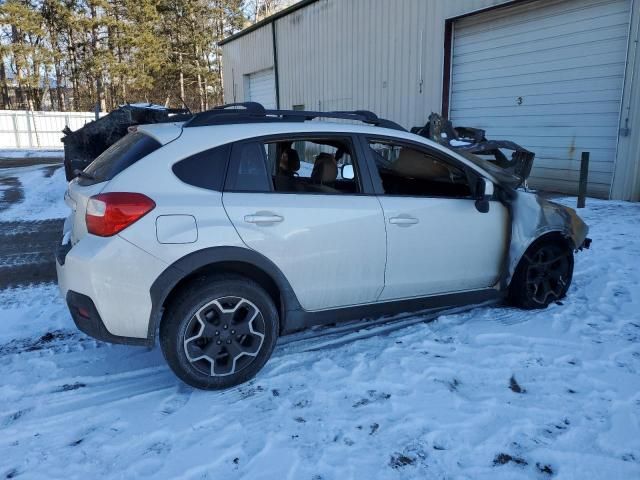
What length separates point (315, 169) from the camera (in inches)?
160

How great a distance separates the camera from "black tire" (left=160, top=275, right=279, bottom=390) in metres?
2.97

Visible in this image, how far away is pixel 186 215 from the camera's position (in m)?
2.93

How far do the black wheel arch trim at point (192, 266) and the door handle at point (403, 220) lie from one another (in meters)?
0.90

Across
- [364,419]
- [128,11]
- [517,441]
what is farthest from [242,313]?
[128,11]

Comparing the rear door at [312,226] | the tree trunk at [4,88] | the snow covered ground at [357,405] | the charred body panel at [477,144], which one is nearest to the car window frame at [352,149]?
the rear door at [312,226]

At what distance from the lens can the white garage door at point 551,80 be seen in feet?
29.0

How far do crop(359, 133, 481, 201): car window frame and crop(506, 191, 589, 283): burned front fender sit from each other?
16.5 inches

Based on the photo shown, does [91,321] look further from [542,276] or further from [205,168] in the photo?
[542,276]

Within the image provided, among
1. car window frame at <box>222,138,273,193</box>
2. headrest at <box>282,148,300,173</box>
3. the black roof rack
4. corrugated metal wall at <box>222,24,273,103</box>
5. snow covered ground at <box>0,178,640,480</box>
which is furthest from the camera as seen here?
corrugated metal wall at <box>222,24,273,103</box>

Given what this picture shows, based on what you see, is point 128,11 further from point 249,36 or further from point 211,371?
point 211,371

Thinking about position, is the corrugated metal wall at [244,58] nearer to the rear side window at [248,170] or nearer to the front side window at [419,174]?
the front side window at [419,174]

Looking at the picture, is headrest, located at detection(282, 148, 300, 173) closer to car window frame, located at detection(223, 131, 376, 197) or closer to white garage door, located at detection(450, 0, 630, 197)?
car window frame, located at detection(223, 131, 376, 197)

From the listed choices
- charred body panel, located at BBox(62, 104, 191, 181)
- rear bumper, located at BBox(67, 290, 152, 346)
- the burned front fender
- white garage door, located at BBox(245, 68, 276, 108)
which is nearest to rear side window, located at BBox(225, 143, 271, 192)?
rear bumper, located at BBox(67, 290, 152, 346)

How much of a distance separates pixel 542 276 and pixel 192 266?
300 cm
